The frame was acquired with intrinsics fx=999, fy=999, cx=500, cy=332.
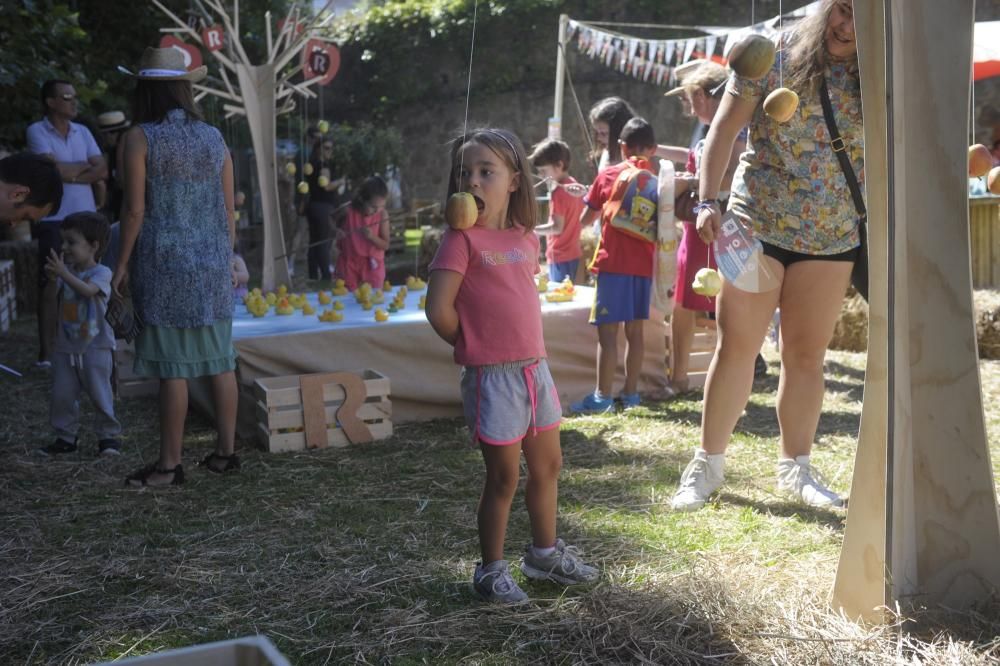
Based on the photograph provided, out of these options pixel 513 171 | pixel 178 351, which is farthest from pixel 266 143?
pixel 513 171

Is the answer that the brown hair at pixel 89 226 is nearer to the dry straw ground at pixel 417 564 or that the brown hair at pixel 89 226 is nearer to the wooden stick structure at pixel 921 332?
the dry straw ground at pixel 417 564

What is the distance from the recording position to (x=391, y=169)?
18828 mm

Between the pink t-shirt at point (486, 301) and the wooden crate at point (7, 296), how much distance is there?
7.80 metres

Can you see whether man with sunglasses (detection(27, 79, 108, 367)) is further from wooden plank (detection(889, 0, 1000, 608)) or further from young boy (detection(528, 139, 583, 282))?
wooden plank (detection(889, 0, 1000, 608))

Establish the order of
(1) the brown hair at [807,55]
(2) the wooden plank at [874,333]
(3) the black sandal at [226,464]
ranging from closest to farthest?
1. (2) the wooden plank at [874,333]
2. (1) the brown hair at [807,55]
3. (3) the black sandal at [226,464]

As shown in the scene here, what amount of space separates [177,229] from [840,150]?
2.61 metres

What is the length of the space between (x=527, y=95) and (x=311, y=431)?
52.1ft

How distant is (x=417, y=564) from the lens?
10.5 feet

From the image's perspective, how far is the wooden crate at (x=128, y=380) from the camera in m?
6.36

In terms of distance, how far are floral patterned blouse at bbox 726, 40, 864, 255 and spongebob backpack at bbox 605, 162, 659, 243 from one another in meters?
1.96

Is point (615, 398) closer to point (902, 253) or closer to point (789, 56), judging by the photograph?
point (789, 56)

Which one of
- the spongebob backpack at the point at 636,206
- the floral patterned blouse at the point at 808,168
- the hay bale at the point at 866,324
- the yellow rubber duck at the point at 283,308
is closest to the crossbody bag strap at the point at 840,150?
the floral patterned blouse at the point at 808,168

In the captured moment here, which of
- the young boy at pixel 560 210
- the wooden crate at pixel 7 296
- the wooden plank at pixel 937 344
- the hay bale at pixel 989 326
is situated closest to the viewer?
the wooden plank at pixel 937 344

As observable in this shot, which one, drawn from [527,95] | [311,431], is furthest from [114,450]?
[527,95]
